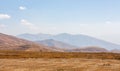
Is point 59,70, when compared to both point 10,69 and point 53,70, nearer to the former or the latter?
point 53,70

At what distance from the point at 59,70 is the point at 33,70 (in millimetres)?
4196

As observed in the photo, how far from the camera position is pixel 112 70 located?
36.7m

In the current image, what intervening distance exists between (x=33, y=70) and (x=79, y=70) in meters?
7.39

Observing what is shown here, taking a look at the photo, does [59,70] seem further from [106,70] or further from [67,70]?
[106,70]

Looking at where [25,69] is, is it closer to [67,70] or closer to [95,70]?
[67,70]

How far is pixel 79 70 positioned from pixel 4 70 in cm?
1208

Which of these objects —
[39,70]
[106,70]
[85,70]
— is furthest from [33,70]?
[106,70]

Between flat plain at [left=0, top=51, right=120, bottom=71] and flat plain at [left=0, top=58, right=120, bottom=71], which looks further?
flat plain at [left=0, top=51, right=120, bottom=71]

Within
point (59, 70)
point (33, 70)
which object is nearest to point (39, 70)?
point (33, 70)

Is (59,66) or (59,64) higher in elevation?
(59,64)

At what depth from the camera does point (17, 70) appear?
37.2 m

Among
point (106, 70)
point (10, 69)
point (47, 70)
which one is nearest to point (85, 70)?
point (106, 70)

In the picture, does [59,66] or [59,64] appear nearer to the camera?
[59,66]

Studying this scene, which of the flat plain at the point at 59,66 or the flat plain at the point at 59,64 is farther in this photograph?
the flat plain at the point at 59,64
